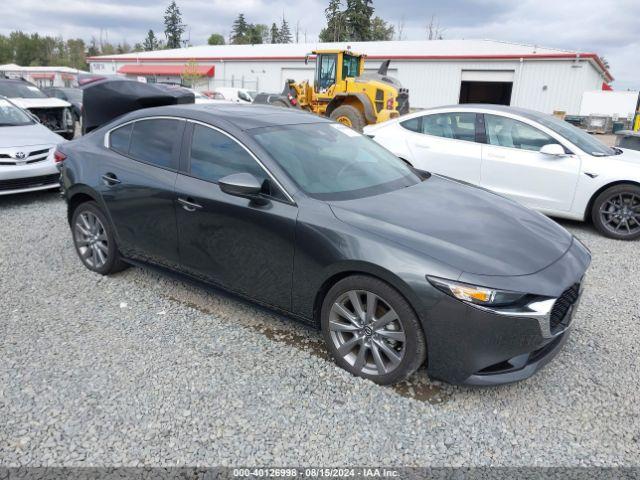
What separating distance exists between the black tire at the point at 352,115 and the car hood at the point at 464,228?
10199 mm

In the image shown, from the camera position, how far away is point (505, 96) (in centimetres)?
3316

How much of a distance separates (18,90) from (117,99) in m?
7.58

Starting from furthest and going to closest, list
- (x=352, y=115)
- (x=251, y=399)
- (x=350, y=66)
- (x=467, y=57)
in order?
(x=467, y=57)
(x=350, y=66)
(x=352, y=115)
(x=251, y=399)

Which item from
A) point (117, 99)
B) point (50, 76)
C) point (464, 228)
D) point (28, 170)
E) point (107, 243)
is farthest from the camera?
point (50, 76)

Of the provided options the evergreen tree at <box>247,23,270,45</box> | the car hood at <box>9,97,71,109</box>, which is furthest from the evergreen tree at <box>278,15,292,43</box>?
the car hood at <box>9,97,71,109</box>

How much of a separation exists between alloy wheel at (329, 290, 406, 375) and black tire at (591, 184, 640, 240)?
4.43 meters

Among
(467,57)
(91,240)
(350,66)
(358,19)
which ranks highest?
(358,19)

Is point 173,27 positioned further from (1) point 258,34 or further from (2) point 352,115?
(2) point 352,115

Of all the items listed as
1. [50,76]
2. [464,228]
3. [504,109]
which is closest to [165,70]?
[50,76]

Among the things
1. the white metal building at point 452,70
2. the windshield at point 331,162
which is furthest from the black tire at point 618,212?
the white metal building at point 452,70

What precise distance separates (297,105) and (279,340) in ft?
44.5

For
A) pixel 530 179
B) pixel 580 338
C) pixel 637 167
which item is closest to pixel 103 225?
pixel 580 338

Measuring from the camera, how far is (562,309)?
2662mm

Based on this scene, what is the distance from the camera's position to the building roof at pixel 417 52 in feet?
94.1
